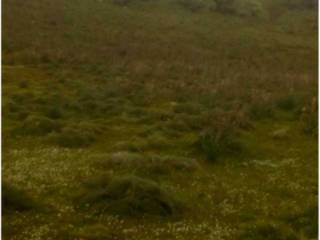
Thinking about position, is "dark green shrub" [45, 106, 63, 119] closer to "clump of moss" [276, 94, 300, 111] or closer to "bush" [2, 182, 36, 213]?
"clump of moss" [276, 94, 300, 111]

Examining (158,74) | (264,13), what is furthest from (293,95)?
(264,13)

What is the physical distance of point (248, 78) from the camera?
33.0 m

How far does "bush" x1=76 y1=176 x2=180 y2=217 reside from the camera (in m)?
13.0

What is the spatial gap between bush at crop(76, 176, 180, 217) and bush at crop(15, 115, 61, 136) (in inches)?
265

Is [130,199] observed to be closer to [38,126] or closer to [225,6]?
[38,126]

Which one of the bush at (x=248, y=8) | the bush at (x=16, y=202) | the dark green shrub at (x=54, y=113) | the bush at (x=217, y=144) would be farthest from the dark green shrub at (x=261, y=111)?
the bush at (x=248, y=8)

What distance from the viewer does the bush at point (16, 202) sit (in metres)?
13.0

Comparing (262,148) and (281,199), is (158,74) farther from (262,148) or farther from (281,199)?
(281,199)

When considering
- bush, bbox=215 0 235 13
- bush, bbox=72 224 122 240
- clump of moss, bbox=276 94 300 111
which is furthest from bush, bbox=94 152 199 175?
bush, bbox=215 0 235 13

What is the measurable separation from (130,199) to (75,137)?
6377mm

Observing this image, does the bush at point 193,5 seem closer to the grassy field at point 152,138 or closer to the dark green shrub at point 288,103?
the grassy field at point 152,138

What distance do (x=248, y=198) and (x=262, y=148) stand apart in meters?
5.35

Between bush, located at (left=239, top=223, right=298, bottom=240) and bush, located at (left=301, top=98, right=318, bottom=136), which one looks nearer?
bush, located at (left=239, top=223, right=298, bottom=240)

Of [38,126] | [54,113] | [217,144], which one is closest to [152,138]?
[217,144]
